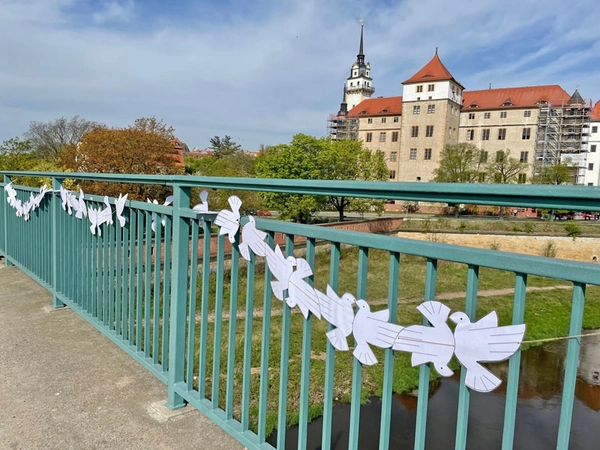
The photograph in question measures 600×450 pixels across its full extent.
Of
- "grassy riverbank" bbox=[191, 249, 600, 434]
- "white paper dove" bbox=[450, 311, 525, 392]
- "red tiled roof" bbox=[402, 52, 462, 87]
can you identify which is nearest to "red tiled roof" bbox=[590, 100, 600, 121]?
"red tiled roof" bbox=[402, 52, 462, 87]

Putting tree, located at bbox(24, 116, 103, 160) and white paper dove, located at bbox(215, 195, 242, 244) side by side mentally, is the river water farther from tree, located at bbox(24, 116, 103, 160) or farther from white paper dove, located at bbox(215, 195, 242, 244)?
tree, located at bbox(24, 116, 103, 160)

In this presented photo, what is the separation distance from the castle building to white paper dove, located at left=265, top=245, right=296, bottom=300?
180 feet

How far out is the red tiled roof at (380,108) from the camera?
207 ft

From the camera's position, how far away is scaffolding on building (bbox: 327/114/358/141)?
68625mm

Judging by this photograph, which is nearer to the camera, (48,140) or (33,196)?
(33,196)

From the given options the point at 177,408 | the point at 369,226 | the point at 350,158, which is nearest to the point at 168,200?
the point at 177,408

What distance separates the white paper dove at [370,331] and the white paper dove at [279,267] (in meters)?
0.40

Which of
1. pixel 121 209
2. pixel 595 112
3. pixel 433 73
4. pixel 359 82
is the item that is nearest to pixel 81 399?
pixel 121 209

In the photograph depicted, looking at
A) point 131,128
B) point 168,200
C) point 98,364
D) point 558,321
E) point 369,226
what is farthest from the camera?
point 369,226

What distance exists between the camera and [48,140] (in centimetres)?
4919

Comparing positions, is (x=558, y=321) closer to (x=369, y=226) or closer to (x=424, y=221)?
(x=369, y=226)

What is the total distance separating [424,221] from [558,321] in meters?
15.8

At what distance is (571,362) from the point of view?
120cm

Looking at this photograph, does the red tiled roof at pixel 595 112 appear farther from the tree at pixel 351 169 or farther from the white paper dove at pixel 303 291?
the white paper dove at pixel 303 291
